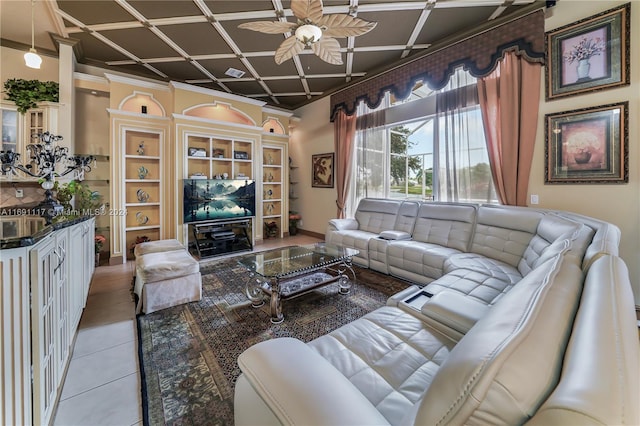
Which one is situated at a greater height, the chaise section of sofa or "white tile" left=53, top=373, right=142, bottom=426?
the chaise section of sofa

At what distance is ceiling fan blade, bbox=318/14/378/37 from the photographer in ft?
7.19

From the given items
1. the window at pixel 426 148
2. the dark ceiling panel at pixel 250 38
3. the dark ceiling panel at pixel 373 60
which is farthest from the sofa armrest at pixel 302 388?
the dark ceiling panel at pixel 373 60

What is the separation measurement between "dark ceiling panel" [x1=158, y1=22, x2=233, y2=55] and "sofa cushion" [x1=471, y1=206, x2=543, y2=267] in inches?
161

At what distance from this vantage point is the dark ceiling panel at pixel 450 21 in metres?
2.92

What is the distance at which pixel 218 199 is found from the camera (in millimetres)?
4715

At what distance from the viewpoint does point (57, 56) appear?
12.1 feet

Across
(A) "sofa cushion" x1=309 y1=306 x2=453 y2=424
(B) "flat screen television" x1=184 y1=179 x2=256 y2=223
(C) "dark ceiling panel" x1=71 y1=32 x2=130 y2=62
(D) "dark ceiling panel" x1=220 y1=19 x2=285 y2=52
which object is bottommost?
(A) "sofa cushion" x1=309 y1=306 x2=453 y2=424

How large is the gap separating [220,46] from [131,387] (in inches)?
160

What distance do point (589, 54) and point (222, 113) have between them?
18.5ft

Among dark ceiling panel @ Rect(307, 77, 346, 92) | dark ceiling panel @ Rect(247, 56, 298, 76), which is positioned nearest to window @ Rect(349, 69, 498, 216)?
dark ceiling panel @ Rect(307, 77, 346, 92)

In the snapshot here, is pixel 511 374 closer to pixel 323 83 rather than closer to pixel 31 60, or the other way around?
pixel 31 60

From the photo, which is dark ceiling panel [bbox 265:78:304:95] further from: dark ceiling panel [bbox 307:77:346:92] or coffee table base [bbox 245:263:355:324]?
coffee table base [bbox 245:263:355:324]

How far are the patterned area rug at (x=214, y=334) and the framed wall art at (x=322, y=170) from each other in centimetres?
277

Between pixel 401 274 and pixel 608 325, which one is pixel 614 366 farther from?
pixel 401 274
